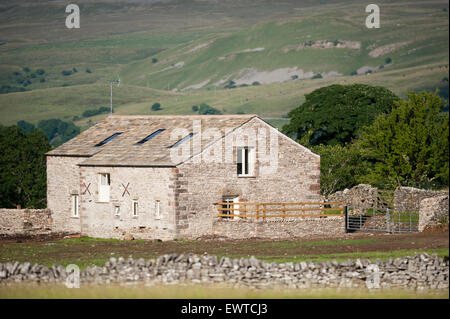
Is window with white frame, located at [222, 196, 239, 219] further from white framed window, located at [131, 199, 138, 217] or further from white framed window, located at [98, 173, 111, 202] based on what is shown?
white framed window, located at [98, 173, 111, 202]

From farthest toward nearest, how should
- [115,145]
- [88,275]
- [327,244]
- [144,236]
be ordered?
1. [115,145]
2. [144,236]
3. [327,244]
4. [88,275]

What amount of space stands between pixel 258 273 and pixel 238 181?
1962 centimetres

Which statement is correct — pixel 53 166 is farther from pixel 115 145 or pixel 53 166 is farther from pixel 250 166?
pixel 250 166

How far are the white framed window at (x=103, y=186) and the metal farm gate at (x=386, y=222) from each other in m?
14.3

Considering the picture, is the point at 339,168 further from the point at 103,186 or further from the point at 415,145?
the point at 103,186

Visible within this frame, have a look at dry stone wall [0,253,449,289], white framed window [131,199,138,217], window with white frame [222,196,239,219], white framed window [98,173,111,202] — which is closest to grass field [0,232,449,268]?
white framed window [131,199,138,217]

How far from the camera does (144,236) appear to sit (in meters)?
45.8

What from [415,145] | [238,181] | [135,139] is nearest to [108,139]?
[135,139]

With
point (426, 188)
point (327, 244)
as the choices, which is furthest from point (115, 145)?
point (426, 188)

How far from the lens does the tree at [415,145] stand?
169 ft

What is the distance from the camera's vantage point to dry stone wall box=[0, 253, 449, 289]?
27453 mm
